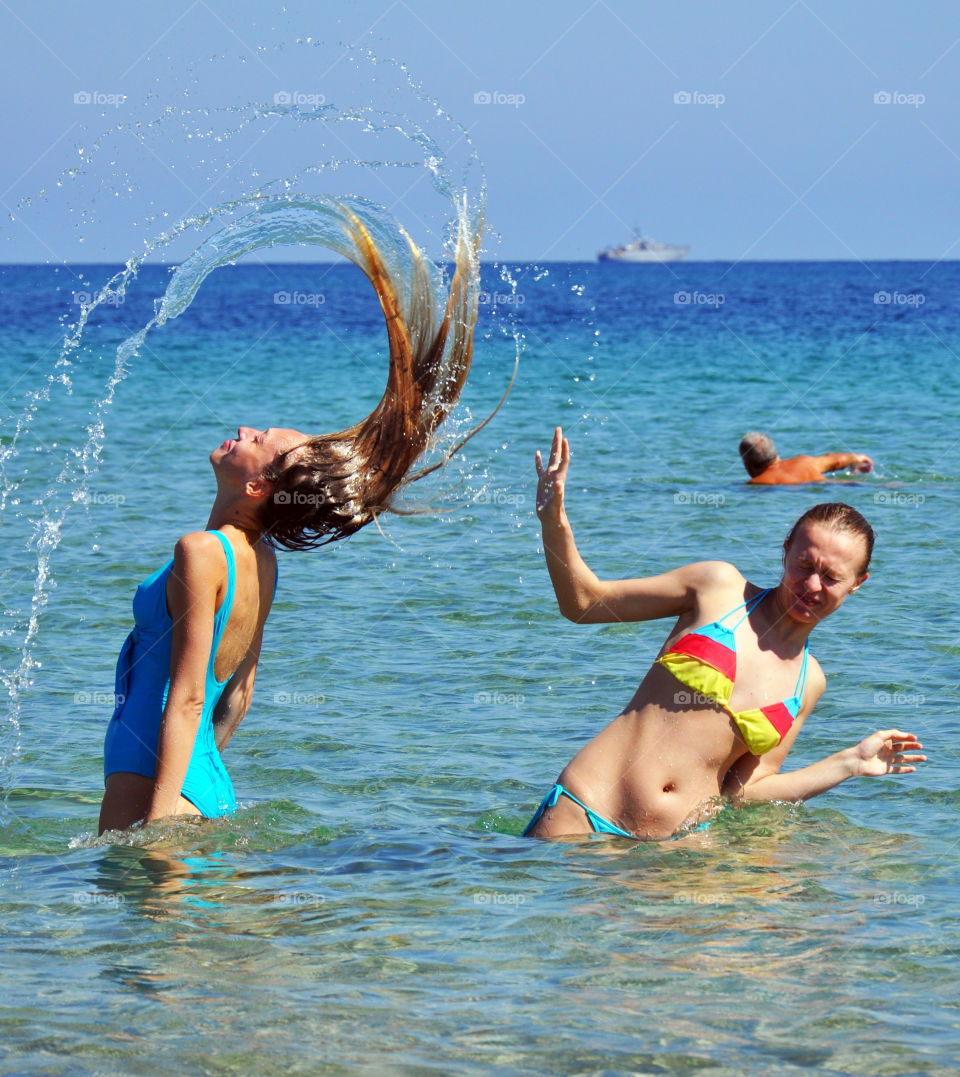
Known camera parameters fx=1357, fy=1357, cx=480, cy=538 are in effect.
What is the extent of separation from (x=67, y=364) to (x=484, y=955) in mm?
30328

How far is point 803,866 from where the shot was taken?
185 inches

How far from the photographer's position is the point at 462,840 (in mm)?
4973

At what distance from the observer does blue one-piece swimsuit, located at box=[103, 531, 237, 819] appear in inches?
157

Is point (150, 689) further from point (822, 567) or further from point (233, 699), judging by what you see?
point (822, 567)

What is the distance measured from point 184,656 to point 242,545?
413 millimetres

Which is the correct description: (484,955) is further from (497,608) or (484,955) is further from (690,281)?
(690,281)

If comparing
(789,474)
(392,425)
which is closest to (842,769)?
(392,425)

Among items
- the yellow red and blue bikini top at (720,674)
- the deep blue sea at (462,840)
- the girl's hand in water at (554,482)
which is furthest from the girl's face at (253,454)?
the yellow red and blue bikini top at (720,674)

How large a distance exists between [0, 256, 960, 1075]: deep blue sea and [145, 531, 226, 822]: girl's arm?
0.22 m

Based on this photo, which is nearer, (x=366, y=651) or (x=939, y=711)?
(x=939, y=711)

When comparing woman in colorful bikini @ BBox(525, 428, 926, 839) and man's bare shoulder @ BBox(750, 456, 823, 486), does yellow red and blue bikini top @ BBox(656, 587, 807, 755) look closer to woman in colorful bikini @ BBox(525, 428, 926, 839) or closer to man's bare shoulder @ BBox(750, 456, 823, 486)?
woman in colorful bikini @ BBox(525, 428, 926, 839)

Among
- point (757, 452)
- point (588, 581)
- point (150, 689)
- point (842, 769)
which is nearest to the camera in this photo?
point (150, 689)

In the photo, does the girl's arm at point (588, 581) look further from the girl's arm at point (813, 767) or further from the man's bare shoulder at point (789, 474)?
the man's bare shoulder at point (789, 474)

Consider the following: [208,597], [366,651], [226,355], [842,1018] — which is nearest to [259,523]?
[208,597]
